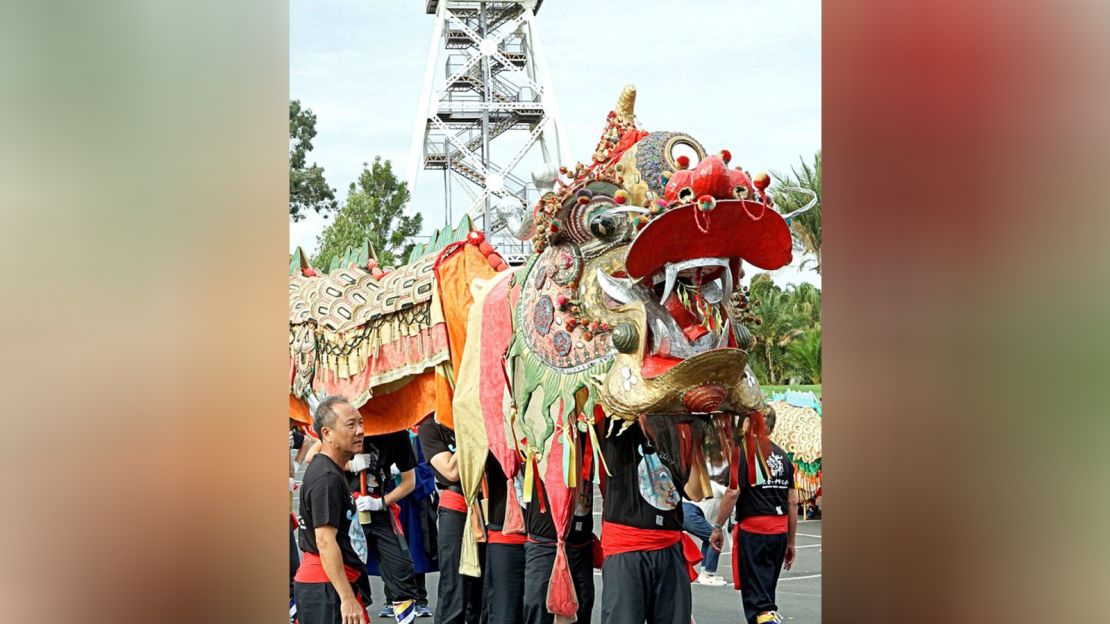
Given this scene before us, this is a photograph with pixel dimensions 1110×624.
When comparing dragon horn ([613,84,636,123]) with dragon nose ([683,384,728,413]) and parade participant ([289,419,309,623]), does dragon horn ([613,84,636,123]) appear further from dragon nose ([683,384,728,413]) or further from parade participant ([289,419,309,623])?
parade participant ([289,419,309,623])

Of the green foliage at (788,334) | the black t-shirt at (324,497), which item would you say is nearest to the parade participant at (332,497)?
the black t-shirt at (324,497)

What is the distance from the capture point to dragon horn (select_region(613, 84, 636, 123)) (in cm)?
387

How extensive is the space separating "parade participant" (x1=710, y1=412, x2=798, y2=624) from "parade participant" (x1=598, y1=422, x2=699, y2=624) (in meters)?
1.11

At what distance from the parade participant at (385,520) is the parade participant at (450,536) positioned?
55 cm

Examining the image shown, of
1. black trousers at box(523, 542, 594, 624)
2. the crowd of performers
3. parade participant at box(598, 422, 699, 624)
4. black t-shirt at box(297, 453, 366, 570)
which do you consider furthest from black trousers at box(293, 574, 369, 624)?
parade participant at box(598, 422, 699, 624)

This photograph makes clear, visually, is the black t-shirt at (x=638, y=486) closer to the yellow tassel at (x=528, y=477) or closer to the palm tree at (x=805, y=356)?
the yellow tassel at (x=528, y=477)

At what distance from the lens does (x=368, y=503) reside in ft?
18.5

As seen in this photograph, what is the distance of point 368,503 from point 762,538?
2.17m

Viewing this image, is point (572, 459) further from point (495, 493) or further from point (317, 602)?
point (317, 602)
